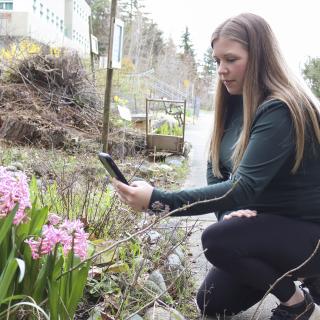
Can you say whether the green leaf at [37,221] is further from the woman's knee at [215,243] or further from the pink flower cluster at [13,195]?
the woman's knee at [215,243]

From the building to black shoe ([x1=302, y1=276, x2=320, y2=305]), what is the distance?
13685 mm

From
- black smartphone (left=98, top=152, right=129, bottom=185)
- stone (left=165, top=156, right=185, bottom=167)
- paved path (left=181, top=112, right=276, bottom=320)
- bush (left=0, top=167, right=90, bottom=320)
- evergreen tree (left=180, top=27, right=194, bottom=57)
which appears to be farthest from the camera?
evergreen tree (left=180, top=27, right=194, bottom=57)

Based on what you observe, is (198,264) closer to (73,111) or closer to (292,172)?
(292,172)

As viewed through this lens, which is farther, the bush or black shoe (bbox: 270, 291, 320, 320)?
black shoe (bbox: 270, 291, 320, 320)

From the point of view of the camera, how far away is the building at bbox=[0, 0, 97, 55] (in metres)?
23.4

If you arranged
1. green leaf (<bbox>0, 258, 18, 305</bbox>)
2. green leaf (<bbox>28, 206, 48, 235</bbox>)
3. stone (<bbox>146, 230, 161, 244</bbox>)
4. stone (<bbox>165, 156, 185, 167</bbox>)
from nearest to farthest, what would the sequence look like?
green leaf (<bbox>0, 258, 18, 305</bbox>) < green leaf (<bbox>28, 206, 48, 235</bbox>) < stone (<bbox>146, 230, 161, 244</bbox>) < stone (<bbox>165, 156, 185, 167</bbox>)

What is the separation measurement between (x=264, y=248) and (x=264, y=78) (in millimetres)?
769

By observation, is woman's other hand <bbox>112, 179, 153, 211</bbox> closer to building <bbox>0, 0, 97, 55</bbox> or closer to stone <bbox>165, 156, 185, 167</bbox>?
stone <bbox>165, 156, 185, 167</bbox>

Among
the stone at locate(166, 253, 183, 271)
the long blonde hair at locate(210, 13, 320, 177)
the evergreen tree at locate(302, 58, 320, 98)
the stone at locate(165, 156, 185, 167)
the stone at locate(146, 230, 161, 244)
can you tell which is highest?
the evergreen tree at locate(302, 58, 320, 98)

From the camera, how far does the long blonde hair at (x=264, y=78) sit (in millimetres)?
2244

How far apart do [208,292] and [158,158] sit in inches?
248

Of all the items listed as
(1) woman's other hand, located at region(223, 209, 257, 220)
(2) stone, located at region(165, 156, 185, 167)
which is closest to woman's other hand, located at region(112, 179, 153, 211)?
(1) woman's other hand, located at region(223, 209, 257, 220)

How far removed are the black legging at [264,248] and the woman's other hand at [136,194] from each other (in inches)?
16.4

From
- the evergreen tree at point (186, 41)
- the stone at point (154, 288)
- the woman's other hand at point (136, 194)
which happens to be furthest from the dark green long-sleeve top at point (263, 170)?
the evergreen tree at point (186, 41)
